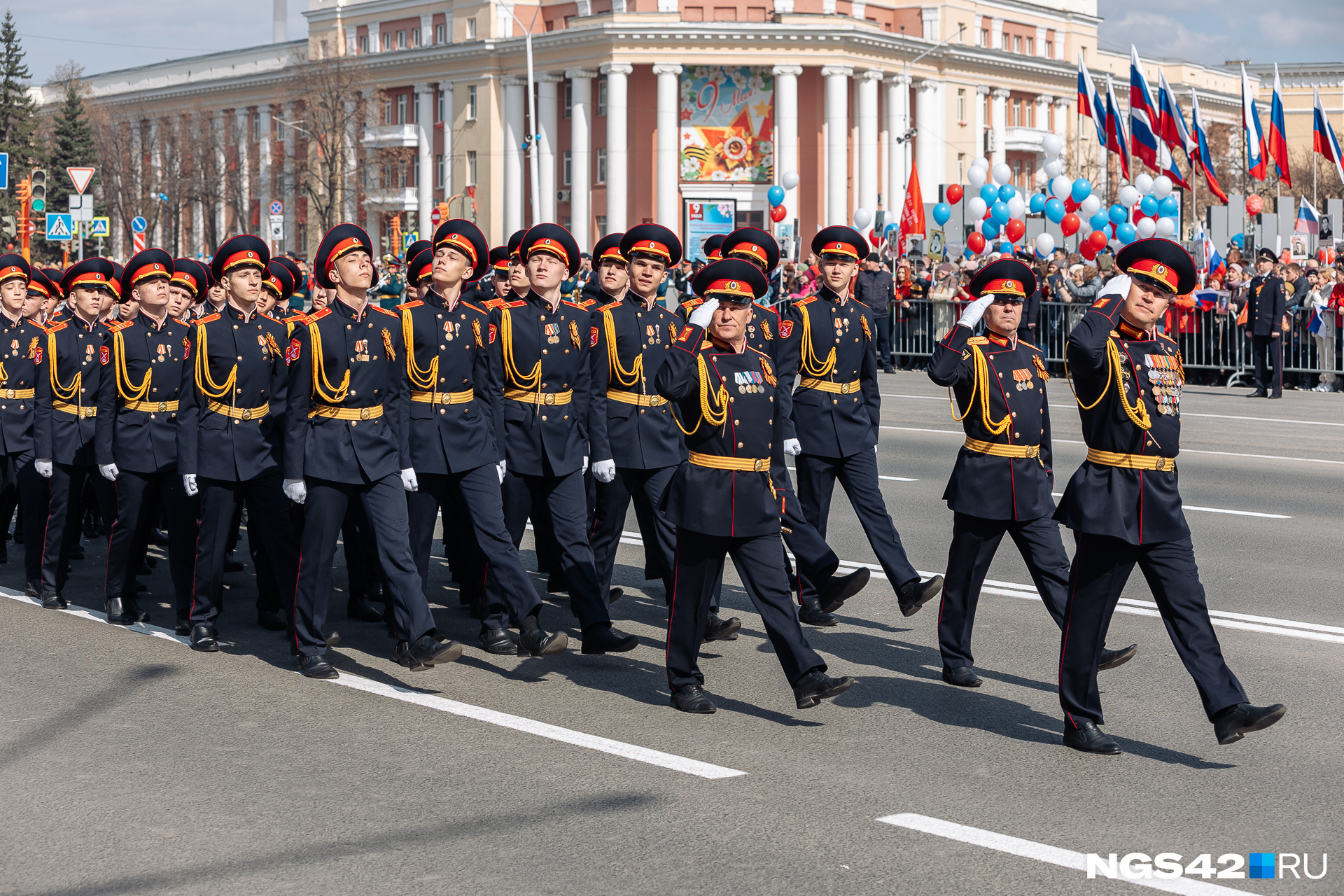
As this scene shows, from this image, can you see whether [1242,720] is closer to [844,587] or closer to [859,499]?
[844,587]

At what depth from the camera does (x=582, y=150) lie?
77.0 metres

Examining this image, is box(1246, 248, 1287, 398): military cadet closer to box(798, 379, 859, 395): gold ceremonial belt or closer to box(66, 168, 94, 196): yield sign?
box(798, 379, 859, 395): gold ceremonial belt

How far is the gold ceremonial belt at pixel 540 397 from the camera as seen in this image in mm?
8297

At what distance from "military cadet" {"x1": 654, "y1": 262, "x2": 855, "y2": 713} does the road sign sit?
942 inches

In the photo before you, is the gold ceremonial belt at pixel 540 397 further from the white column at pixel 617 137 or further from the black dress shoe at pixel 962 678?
the white column at pixel 617 137

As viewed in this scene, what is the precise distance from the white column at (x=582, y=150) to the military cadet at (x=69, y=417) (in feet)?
218

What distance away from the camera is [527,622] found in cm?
780

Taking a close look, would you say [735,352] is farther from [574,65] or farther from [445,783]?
[574,65]

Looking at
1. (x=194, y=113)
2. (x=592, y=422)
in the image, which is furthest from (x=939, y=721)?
(x=194, y=113)

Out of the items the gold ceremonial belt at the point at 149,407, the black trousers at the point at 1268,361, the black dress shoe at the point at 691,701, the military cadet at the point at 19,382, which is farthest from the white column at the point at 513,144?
the black dress shoe at the point at 691,701

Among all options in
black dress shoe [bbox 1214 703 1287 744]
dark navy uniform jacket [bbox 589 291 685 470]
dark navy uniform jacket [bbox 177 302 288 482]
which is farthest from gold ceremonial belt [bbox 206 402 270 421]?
black dress shoe [bbox 1214 703 1287 744]

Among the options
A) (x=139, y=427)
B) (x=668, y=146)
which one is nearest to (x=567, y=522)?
(x=139, y=427)

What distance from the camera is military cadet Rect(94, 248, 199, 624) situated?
352 inches

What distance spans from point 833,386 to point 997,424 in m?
1.66
